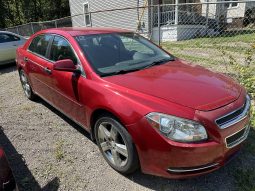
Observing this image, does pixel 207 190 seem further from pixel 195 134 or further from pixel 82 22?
pixel 82 22

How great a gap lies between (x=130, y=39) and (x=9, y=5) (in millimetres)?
36772

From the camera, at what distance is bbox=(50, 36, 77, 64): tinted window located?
11.8ft

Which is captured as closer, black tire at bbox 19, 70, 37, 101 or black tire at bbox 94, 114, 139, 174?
black tire at bbox 94, 114, 139, 174

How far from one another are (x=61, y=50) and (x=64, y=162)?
1647 millimetres

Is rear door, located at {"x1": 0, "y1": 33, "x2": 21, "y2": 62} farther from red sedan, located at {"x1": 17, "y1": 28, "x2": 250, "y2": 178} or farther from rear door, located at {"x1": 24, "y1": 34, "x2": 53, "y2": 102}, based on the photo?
Result: red sedan, located at {"x1": 17, "y1": 28, "x2": 250, "y2": 178}

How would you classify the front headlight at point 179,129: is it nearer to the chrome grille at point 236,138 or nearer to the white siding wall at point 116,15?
the chrome grille at point 236,138

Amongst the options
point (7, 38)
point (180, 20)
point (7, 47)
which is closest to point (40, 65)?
point (7, 47)

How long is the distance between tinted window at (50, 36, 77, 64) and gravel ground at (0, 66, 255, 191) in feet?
3.87

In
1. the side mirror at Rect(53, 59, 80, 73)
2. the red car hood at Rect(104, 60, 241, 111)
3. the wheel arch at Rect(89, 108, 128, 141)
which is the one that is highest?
the side mirror at Rect(53, 59, 80, 73)

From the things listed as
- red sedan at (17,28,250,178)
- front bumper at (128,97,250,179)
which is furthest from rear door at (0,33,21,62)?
front bumper at (128,97,250,179)

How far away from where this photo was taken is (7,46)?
9.37 m

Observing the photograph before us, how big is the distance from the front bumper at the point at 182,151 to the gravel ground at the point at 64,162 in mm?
420

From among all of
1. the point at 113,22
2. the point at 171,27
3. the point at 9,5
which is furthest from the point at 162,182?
the point at 9,5

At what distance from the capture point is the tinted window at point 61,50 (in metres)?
3.61
